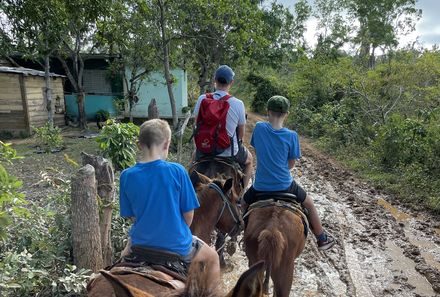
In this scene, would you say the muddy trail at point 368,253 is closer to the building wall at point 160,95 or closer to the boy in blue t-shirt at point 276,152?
the boy in blue t-shirt at point 276,152

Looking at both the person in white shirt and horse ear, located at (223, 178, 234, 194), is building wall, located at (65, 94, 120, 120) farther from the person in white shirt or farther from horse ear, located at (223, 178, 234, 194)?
horse ear, located at (223, 178, 234, 194)

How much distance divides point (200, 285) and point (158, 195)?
1102 mm

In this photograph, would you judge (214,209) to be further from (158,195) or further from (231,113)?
(158,195)

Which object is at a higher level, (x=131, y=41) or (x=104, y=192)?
(x=131, y=41)

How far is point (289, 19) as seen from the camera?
2081 cm

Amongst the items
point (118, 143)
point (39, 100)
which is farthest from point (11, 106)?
point (118, 143)

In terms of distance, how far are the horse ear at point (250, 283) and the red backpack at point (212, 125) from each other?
3680 millimetres

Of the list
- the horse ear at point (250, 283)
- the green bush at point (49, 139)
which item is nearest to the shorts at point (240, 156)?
the horse ear at point (250, 283)

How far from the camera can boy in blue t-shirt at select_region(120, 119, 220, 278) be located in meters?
2.54

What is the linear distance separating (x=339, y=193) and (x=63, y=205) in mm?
7407

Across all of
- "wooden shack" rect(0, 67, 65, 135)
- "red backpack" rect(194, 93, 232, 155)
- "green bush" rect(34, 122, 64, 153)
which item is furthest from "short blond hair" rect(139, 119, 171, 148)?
"wooden shack" rect(0, 67, 65, 135)

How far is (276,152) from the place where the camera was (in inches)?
162

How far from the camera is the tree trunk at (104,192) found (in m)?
4.22

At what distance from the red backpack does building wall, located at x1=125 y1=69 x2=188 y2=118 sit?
55.4 ft
